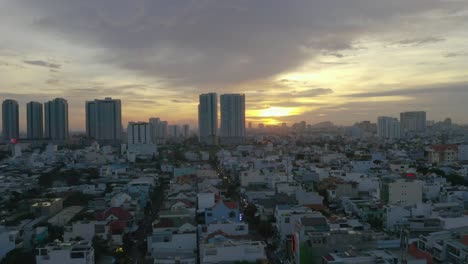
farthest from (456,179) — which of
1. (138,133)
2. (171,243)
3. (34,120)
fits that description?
(34,120)

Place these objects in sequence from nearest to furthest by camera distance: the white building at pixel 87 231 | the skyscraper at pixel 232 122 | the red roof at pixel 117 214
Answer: the white building at pixel 87 231
the red roof at pixel 117 214
the skyscraper at pixel 232 122

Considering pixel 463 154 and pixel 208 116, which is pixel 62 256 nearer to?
pixel 463 154

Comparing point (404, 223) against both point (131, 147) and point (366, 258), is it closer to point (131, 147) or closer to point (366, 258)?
point (366, 258)

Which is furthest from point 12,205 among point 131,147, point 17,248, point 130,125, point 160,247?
point 130,125

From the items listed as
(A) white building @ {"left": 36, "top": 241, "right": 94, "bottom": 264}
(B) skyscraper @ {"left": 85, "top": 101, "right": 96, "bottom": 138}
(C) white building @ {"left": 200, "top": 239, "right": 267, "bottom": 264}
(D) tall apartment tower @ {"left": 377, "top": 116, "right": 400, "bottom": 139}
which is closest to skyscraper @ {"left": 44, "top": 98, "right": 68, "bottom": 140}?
(B) skyscraper @ {"left": 85, "top": 101, "right": 96, "bottom": 138}

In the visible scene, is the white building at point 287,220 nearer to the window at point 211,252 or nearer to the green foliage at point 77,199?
the window at point 211,252

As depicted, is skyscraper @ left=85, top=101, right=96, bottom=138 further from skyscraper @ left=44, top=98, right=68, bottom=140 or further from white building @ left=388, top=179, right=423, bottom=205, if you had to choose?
white building @ left=388, top=179, right=423, bottom=205

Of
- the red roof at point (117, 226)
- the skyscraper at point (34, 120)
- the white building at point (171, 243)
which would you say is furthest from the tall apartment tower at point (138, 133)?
the white building at point (171, 243)

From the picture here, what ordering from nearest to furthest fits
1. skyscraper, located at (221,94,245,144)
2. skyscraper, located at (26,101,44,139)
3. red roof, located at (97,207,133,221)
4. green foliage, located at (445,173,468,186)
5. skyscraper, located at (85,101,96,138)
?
red roof, located at (97,207,133,221) → green foliage, located at (445,173,468,186) → skyscraper, located at (26,101,44,139) → skyscraper, located at (85,101,96,138) → skyscraper, located at (221,94,245,144)
